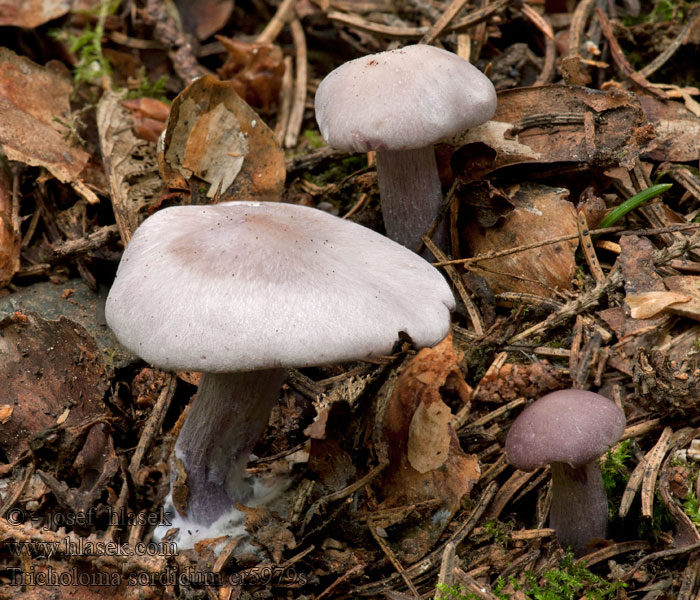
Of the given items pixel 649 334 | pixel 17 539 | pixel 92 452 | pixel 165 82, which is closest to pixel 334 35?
pixel 165 82

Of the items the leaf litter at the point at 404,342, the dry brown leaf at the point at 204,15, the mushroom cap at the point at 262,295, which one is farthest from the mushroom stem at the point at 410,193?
the dry brown leaf at the point at 204,15

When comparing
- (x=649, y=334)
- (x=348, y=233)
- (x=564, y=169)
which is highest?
(x=348, y=233)

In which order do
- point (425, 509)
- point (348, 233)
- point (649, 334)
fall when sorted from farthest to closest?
point (649, 334)
point (425, 509)
point (348, 233)

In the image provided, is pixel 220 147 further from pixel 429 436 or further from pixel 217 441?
pixel 429 436

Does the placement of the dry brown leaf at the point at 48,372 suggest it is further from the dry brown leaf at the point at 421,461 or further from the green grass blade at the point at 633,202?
the green grass blade at the point at 633,202

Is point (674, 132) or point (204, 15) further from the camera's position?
point (204, 15)

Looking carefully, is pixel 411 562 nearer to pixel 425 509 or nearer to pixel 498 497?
pixel 425 509

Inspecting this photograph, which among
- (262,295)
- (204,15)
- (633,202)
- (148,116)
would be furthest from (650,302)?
(204,15)
